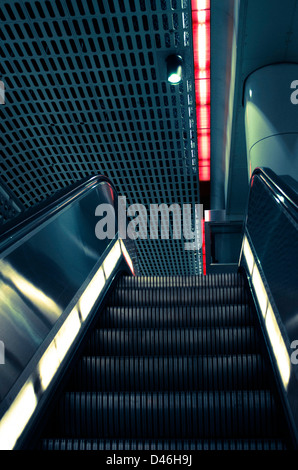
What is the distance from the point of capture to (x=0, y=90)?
18.7ft

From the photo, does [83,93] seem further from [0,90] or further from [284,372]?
[284,372]

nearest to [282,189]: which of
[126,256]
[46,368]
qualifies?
[46,368]

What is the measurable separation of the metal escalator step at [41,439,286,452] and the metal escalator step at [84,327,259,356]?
0.87m

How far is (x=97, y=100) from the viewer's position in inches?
231

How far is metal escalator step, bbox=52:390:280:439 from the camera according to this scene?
204 centimetres

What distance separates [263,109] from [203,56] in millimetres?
1454

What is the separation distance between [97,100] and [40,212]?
155 inches

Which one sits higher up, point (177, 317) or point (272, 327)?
point (177, 317)

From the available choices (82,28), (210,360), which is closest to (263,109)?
(82,28)

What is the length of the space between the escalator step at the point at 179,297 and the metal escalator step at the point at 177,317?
30 cm

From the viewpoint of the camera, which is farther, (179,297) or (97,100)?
(97,100)

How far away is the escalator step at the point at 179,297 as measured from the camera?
3502 millimetres

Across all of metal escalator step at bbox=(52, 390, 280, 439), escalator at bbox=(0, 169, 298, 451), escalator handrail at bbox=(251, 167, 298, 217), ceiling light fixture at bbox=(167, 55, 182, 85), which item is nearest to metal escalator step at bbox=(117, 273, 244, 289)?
escalator at bbox=(0, 169, 298, 451)

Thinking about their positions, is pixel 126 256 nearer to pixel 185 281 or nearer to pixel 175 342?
pixel 185 281
